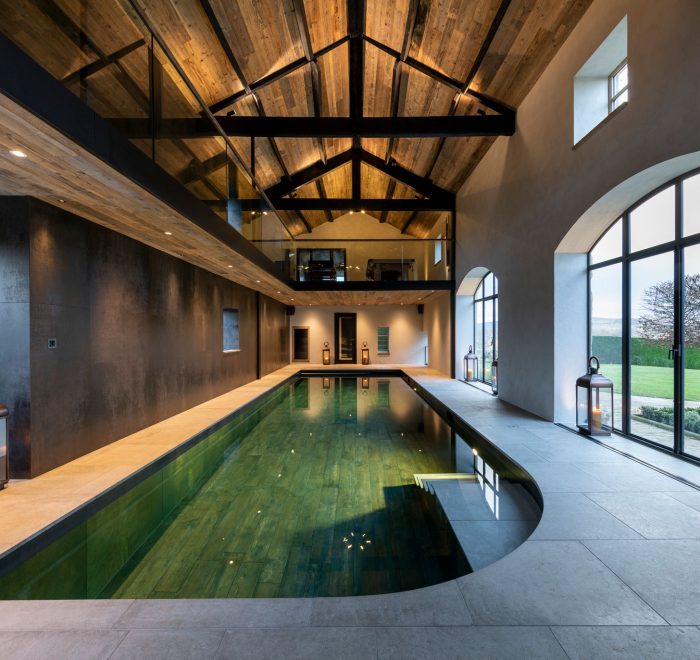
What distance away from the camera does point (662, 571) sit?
2.26 meters

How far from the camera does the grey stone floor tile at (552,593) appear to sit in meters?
1.87

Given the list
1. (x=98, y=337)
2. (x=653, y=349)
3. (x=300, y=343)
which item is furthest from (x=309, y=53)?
(x=300, y=343)

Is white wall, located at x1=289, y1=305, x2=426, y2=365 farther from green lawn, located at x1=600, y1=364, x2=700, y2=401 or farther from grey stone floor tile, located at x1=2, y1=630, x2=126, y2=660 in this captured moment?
grey stone floor tile, located at x1=2, y1=630, x2=126, y2=660

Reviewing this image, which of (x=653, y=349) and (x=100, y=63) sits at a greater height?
(x=100, y=63)

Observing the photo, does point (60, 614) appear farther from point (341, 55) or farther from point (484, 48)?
point (341, 55)

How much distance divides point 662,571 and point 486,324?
8613 millimetres

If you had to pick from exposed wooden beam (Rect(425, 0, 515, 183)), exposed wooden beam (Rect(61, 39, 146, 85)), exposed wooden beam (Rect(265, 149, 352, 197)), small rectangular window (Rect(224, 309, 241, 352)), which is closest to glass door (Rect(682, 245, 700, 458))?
exposed wooden beam (Rect(425, 0, 515, 183))

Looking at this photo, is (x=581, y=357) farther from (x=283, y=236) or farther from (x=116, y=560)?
(x=283, y=236)

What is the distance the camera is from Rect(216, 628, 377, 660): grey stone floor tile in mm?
1643

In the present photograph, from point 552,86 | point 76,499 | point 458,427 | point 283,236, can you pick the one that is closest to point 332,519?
point 76,499

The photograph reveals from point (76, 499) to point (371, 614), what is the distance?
2.67 meters

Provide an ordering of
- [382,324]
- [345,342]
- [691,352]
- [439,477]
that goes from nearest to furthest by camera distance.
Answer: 1. [691,352]
2. [439,477]
3. [382,324]
4. [345,342]

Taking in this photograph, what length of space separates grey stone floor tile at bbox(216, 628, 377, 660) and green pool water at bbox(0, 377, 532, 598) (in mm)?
748

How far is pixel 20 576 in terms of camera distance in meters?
2.47
